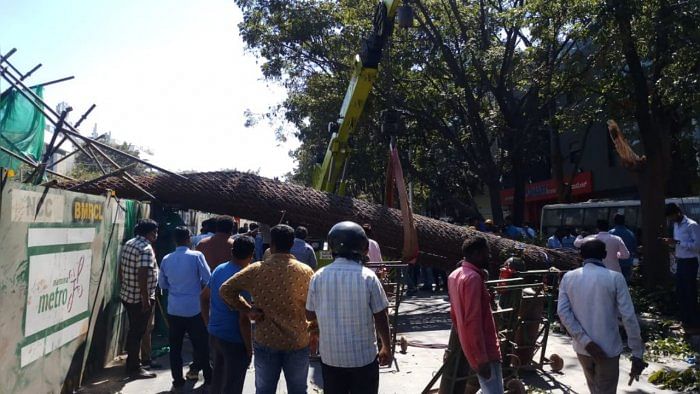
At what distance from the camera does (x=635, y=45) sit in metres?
10.5

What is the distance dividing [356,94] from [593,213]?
512 inches

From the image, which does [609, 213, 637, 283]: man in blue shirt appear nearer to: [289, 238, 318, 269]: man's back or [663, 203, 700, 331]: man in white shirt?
[663, 203, 700, 331]: man in white shirt

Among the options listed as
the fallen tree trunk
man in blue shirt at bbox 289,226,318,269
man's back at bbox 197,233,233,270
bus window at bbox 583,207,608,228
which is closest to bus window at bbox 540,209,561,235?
bus window at bbox 583,207,608,228

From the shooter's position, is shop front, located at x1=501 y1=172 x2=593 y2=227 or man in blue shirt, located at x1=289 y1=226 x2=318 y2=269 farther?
shop front, located at x1=501 y1=172 x2=593 y2=227

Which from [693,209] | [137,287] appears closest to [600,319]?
[137,287]

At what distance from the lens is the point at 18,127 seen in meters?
8.38

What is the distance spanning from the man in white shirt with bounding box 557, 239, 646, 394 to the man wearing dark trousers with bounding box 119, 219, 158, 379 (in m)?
4.37

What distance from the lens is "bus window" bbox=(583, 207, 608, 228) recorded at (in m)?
20.4

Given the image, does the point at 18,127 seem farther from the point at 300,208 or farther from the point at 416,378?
the point at 416,378

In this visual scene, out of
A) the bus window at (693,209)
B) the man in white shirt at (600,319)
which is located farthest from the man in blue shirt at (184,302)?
the bus window at (693,209)

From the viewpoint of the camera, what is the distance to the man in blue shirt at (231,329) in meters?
4.66

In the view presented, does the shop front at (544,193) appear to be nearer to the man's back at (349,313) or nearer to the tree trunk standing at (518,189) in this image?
the tree trunk standing at (518,189)

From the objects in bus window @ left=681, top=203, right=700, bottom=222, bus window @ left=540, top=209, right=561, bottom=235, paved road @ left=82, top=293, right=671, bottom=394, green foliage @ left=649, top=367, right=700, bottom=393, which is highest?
bus window @ left=681, top=203, right=700, bottom=222

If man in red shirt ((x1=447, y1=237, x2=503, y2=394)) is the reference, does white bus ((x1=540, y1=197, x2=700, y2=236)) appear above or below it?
above
